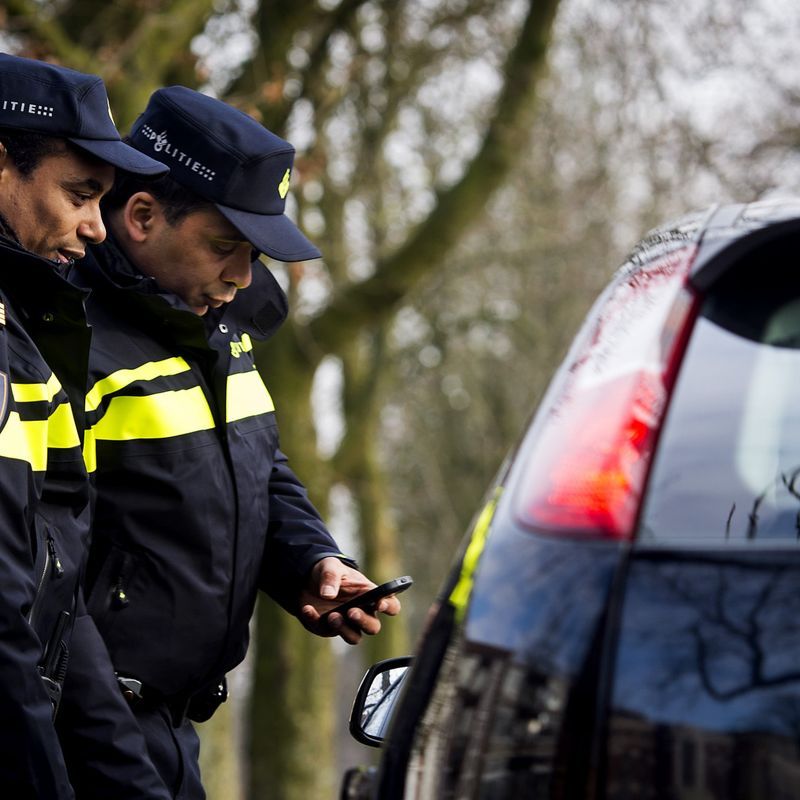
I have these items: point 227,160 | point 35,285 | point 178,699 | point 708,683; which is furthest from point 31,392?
point 708,683

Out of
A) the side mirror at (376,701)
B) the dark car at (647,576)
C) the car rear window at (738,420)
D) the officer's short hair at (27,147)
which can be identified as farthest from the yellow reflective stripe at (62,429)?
the car rear window at (738,420)

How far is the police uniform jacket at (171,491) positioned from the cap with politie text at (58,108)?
37cm

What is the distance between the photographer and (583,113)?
14992mm

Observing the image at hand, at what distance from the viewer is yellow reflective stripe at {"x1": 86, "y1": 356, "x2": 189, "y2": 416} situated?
8.85ft

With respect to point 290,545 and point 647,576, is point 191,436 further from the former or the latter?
point 647,576

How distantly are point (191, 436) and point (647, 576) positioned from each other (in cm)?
154

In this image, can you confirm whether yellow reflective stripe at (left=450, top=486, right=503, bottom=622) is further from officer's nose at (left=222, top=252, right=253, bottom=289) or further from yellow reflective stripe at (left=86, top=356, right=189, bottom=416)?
officer's nose at (left=222, top=252, right=253, bottom=289)

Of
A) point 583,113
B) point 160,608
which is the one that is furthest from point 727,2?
point 160,608

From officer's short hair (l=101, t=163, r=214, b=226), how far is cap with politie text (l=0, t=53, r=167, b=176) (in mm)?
415

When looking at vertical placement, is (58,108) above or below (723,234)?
above

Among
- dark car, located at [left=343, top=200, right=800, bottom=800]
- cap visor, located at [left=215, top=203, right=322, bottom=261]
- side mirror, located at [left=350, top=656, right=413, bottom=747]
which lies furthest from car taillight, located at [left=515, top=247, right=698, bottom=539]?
cap visor, located at [left=215, top=203, right=322, bottom=261]

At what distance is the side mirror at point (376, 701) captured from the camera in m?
2.40

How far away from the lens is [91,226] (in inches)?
103

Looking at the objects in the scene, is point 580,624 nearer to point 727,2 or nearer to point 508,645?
point 508,645
